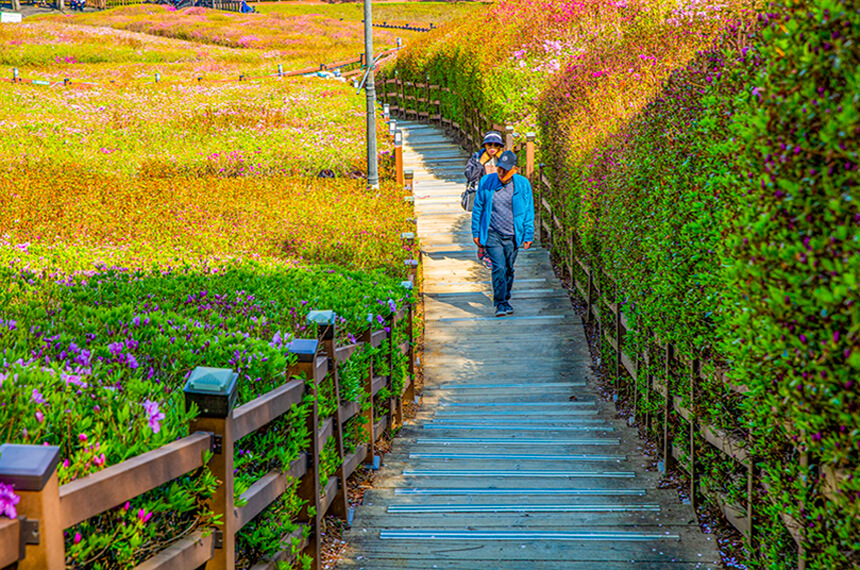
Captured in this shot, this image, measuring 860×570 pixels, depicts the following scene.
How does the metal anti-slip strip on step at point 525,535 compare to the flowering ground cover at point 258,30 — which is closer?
the metal anti-slip strip on step at point 525,535

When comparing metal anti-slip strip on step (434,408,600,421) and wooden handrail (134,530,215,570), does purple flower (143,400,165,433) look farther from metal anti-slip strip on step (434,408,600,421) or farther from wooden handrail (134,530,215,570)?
metal anti-slip strip on step (434,408,600,421)

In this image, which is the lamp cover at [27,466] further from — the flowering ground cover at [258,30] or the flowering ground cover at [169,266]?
the flowering ground cover at [258,30]

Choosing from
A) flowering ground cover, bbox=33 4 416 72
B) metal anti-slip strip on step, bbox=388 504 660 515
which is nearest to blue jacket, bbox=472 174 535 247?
metal anti-slip strip on step, bbox=388 504 660 515

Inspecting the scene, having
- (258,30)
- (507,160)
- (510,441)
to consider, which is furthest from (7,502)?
(258,30)

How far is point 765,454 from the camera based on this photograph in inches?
139

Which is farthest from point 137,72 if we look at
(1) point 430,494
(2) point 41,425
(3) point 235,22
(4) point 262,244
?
(2) point 41,425

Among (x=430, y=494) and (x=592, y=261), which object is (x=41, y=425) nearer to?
(x=430, y=494)

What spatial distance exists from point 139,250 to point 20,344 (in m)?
4.36

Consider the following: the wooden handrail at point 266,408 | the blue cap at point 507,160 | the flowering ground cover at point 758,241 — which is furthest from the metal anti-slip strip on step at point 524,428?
the blue cap at point 507,160

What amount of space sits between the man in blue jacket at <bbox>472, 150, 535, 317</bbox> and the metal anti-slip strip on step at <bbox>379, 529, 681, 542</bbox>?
17.3 ft

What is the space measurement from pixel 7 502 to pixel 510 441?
5201 mm

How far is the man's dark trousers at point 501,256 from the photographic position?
10.0 meters

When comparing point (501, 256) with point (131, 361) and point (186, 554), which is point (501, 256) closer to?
point (131, 361)

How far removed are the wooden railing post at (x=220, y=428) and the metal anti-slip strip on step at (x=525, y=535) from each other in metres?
2.02
